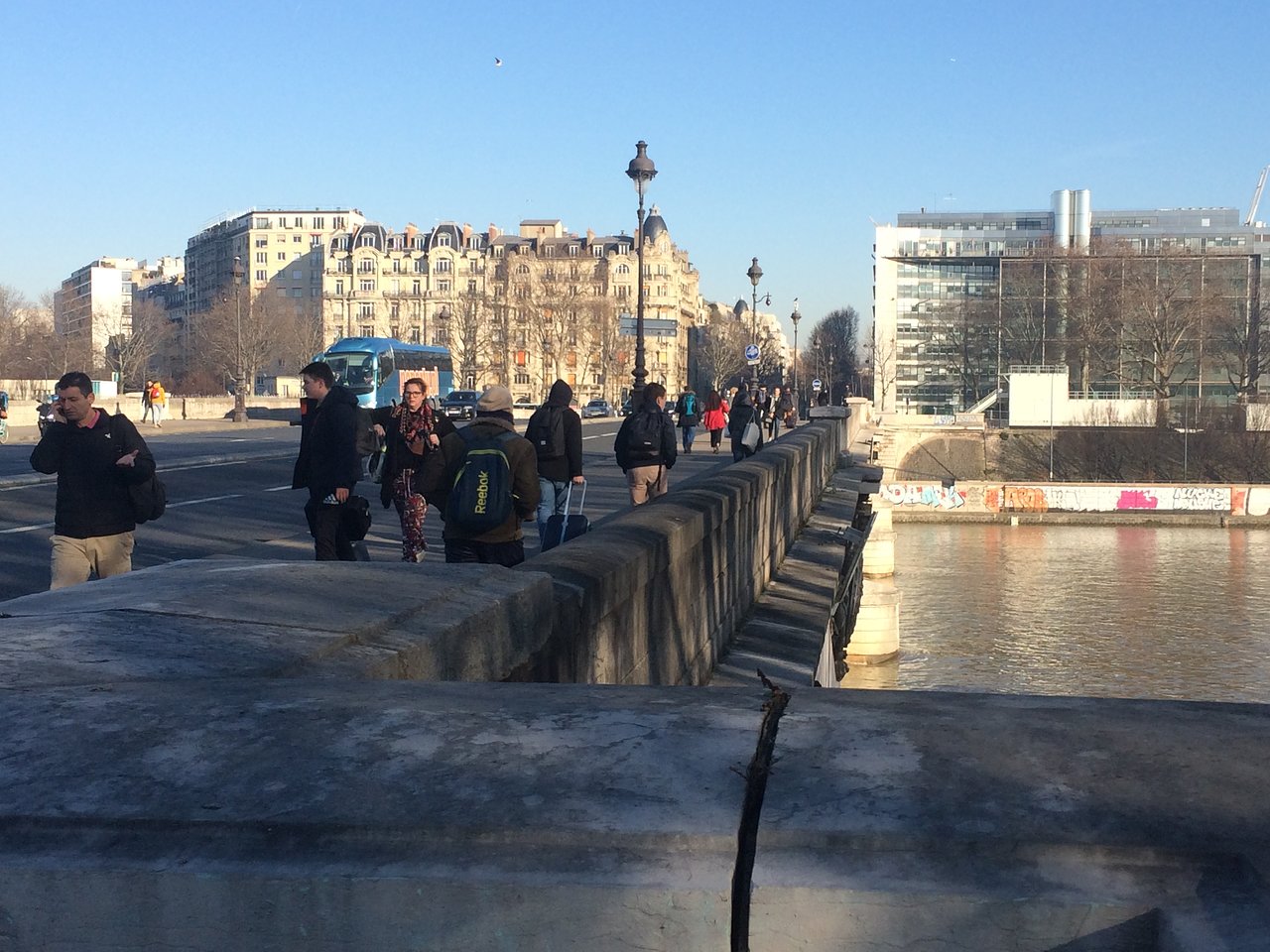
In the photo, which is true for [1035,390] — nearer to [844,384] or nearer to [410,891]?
[844,384]

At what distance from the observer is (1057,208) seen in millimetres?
147875

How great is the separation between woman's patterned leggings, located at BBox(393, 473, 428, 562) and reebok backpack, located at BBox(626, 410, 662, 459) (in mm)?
3696

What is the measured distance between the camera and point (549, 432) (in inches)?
448

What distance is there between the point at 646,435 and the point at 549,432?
7.86 ft

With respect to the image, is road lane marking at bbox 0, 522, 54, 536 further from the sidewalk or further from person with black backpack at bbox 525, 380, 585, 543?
the sidewalk

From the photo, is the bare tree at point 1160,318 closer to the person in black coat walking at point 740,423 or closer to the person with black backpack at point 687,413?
the person with black backpack at point 687,413

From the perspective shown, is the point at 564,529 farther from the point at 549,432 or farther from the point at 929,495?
the point at 929,495

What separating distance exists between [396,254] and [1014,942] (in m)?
154

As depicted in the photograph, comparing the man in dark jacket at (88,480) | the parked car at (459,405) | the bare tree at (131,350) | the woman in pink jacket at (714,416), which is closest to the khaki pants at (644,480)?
the man in dark jacket at (88,480)

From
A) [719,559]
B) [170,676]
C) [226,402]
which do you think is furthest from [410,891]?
[226,402]

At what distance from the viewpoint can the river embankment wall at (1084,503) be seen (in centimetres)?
8256

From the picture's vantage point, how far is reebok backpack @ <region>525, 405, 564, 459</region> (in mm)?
11359

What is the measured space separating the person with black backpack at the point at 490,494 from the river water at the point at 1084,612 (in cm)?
1849

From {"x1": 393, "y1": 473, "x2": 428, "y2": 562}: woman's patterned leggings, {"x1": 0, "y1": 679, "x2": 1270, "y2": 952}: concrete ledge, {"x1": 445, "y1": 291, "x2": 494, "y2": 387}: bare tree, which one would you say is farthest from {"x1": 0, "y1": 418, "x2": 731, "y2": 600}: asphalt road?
{"x1": 445, "y1": 291, "x2": 494, "y2": 387}: bare tree
